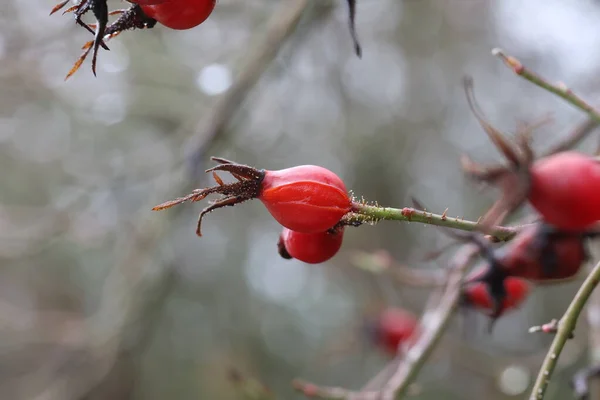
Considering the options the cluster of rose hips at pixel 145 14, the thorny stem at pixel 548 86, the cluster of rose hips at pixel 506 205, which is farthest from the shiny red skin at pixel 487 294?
→ the cluster of rose hips at pixel 145 14

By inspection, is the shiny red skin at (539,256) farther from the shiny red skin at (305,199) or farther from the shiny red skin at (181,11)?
the shiny red skin at (181,11)

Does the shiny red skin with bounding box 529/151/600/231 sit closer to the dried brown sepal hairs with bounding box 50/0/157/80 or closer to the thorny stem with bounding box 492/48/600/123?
the thorny stem with bounding box 492/48/600/123

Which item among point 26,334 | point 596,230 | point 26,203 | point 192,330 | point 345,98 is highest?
point 596,230

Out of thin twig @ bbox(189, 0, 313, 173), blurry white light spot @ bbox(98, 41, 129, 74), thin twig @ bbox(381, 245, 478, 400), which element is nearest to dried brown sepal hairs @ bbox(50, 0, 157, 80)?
thin twig @ bbox(381, 245, 478, 400)

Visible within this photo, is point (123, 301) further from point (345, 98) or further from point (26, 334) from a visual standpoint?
point (345, 98)

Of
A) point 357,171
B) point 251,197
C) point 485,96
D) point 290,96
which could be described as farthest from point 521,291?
point 485,96

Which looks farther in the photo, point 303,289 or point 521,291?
point 303,289

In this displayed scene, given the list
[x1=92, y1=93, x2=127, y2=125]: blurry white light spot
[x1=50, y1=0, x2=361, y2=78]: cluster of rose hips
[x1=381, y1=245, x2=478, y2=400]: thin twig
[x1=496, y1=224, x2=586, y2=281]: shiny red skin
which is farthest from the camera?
[x1=92, y1=93, x2=127, y2=125]: blurry white light spot

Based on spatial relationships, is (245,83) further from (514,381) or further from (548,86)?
(514,381)
